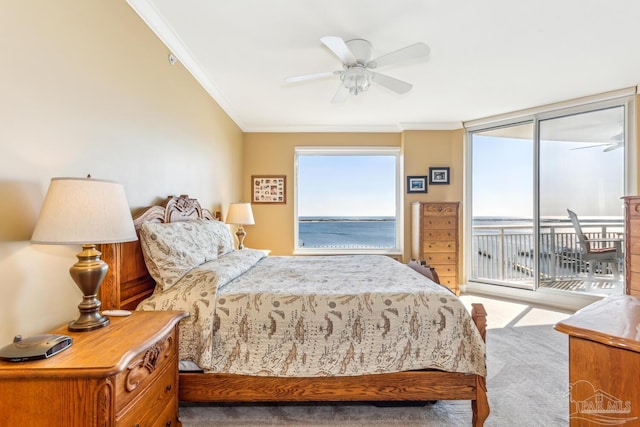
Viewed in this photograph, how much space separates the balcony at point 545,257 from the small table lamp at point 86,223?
4754mm

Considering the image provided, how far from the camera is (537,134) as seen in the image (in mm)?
4062

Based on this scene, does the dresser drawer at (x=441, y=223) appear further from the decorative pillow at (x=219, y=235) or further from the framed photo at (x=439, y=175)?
the decorative pillow at (x=219, y=235)

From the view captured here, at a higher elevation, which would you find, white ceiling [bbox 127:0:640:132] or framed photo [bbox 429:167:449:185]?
white ceiling [bbox 127:0:640:132]

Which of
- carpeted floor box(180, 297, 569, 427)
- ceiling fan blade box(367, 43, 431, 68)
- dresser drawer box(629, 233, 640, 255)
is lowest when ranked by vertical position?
carpeted floor box(180, 297, 569, 427)

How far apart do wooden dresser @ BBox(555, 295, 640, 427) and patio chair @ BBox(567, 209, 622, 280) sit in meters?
3.70

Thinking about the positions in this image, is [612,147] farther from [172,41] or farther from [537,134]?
[172,41]

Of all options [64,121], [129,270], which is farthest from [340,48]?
[129,270]

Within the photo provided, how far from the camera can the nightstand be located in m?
0.93

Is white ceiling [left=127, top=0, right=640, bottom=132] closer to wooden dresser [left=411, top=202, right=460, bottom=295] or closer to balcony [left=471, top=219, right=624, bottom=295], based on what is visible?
wooden dresser [left=411, top=202, right=460, bottom=295]

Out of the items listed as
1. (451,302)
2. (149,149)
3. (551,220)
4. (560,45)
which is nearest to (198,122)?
(149,149)

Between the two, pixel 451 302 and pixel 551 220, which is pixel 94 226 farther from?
pixel 551 220

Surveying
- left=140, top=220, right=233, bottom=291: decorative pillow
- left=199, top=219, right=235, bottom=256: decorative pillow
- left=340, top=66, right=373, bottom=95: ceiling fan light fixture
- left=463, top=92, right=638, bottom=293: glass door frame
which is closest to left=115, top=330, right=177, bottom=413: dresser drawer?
left=140, top=220, right=233, bottom=291: decorative pillow

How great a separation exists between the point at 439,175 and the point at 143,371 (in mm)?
4492

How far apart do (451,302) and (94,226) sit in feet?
5.80
